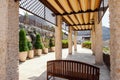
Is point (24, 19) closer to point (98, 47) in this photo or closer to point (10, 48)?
point (98, 47)

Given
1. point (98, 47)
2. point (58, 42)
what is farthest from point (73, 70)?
point (58, 42)

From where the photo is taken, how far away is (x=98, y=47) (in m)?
9.92

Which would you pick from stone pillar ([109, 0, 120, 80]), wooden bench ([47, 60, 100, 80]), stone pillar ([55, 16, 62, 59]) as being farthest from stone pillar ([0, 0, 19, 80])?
stone pillar ([55, 16, 62, 59])

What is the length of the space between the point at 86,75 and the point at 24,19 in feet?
43.5

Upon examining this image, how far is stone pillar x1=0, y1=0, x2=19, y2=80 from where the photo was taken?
4605 millimetres

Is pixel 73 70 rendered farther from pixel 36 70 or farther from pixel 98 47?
pixel 98 47

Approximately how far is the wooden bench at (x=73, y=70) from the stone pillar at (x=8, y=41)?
4.25 feet

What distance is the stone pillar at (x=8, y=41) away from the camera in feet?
15.1

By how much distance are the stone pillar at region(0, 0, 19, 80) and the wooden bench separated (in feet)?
4.25

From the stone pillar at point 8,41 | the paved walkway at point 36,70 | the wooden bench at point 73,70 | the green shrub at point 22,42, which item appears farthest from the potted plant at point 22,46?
the stone pillar at point 8,41

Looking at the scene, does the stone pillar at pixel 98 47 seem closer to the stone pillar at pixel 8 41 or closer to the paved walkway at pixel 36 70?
the paved walkway at pixel 36 70

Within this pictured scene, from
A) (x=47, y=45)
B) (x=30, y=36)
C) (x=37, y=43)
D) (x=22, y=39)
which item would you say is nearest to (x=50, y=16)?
(x=22, y=39)

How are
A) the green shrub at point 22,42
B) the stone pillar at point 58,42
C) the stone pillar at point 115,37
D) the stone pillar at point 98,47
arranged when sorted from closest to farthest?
the stone pillar at point 115,37
the stone pillar at point 98,47
the stone pillar at point 58,42
the green shrub at point 22,42

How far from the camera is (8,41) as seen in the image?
15.5ft
